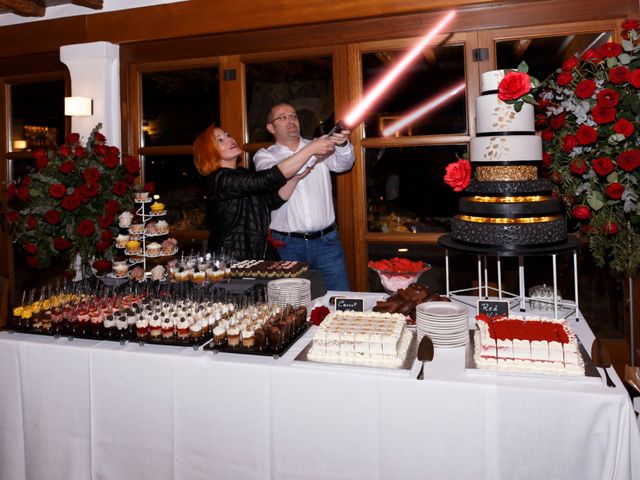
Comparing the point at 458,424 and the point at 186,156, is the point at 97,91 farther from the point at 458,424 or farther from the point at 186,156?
the point at 458,424

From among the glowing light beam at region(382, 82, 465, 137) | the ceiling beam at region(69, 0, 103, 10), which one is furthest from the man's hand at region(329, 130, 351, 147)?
the ceiling beam at region(69, 0, 103, 10)

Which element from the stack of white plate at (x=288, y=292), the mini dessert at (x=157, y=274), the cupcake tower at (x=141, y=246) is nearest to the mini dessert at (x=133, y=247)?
the cupcake tower at (x=141, y=246)

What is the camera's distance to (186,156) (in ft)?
14.0

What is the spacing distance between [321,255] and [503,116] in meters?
1.85

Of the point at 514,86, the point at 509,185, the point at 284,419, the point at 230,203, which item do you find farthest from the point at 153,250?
the point at 514,86

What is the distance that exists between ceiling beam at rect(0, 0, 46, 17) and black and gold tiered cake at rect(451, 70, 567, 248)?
12.1 feet

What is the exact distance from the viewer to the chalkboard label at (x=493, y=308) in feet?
6.68

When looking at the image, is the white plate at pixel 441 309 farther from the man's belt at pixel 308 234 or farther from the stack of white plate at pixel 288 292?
the man's belt at pixel 308 234

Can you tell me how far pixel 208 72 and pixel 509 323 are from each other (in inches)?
122

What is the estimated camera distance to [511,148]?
181 cm

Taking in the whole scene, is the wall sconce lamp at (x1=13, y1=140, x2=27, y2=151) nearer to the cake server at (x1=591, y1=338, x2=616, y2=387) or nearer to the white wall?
the white wall

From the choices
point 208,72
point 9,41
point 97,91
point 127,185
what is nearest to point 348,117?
point 208,72

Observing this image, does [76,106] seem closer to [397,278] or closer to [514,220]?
[397,278]

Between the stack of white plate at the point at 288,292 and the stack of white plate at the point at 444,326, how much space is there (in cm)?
57
